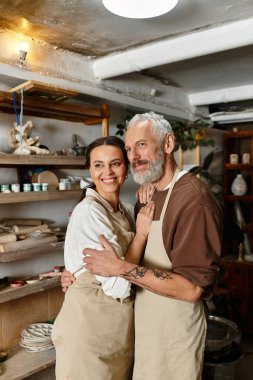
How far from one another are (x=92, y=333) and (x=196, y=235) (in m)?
0.67

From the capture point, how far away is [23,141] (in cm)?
254

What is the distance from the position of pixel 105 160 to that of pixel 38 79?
1.22 m

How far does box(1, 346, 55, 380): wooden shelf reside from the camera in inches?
95.7

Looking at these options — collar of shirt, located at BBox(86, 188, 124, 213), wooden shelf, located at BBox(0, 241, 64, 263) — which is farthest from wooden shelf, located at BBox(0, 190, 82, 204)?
collar of shirt, located at BBox(86, 188, 124, 213)

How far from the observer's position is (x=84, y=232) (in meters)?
1.65

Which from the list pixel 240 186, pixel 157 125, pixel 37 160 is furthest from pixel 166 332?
pixel 240 186

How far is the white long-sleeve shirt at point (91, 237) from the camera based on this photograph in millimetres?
1624

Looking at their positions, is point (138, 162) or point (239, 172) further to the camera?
point (239, 172)

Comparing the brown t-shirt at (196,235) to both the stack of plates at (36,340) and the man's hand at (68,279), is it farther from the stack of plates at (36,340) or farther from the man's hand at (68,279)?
the stack of plates at (36,340)

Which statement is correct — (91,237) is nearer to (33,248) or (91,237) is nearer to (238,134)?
(33,248)

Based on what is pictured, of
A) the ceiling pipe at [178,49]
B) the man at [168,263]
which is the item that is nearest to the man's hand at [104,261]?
the man at [168,263]

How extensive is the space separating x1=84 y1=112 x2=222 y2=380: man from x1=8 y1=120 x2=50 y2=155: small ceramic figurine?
37.1 inches

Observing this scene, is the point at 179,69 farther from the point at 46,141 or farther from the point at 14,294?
the point at 14,294

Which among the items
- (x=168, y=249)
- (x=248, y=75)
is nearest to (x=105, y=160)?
(x=168, y=249)
